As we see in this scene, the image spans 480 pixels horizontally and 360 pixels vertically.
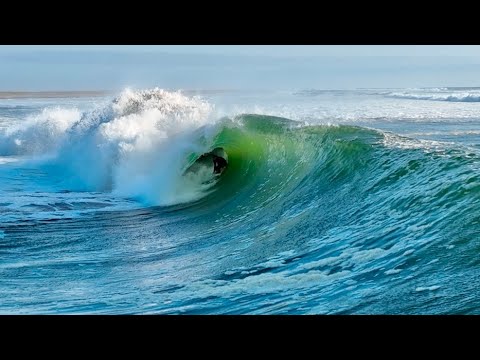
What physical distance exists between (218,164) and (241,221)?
79.3 inches

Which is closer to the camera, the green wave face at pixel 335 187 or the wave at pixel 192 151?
the green wave face at pixel 335 187

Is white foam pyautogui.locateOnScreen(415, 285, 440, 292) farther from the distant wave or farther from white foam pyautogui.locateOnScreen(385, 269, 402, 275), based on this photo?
the distant wave

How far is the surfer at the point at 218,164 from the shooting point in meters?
9.21

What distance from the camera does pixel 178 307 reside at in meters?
4.82

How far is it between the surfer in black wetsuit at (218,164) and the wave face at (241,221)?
0.57ft

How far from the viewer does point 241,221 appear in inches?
292

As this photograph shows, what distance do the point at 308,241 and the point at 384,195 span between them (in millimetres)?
778

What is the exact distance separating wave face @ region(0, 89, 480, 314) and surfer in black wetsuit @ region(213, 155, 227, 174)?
0.57ft

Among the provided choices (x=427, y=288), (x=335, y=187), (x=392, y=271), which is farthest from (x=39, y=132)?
(x=427, y=288)

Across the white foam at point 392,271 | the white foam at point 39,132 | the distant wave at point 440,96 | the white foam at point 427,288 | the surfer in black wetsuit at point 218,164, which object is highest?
the white foam at point 39,132

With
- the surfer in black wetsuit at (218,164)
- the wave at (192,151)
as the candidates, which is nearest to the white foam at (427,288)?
the wave at (192,151)

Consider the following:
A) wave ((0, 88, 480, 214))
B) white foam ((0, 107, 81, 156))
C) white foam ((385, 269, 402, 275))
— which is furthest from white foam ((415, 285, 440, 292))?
white foam ((0, 107, 81, 156))

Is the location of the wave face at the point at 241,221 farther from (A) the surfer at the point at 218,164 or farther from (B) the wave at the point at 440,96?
(B) the wave at the point at 440,96
